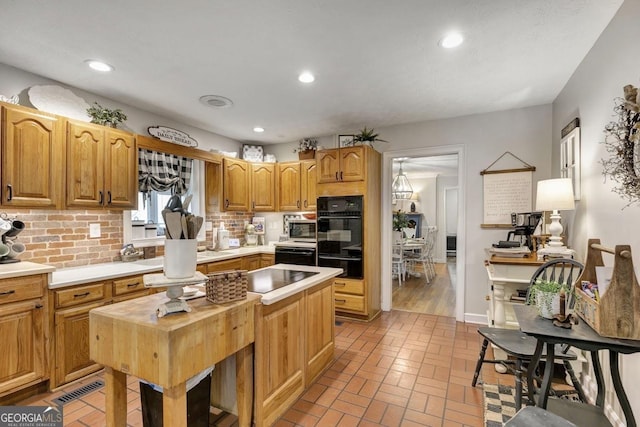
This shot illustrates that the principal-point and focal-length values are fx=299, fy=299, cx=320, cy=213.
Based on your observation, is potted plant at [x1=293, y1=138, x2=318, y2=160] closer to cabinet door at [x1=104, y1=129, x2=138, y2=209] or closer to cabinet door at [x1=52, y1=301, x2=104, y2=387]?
cabinet door at [x1=104, y1=129, x2=138, y2=209]

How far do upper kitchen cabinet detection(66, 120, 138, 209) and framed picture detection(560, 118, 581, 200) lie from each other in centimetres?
410

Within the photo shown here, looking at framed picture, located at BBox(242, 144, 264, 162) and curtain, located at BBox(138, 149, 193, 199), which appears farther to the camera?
framed picture, located at BBox(242, 144, 264, 162)

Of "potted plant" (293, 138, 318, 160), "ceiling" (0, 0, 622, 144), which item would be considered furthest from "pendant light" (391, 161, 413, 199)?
"ceiling" (0, 0, 622, 144)

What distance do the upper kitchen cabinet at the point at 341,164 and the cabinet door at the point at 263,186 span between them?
961 mm

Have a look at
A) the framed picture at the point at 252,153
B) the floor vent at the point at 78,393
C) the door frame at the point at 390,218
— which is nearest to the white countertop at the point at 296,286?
the floor vent at the point at 78,393

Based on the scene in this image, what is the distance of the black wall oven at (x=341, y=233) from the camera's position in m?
3.78

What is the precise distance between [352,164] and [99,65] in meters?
2.67

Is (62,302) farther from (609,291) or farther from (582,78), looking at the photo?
(582,78)

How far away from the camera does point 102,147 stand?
2.81 m

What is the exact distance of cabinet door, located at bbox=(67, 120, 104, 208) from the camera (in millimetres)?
2604

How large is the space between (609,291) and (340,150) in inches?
117

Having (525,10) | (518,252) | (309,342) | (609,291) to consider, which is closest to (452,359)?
(518,252)

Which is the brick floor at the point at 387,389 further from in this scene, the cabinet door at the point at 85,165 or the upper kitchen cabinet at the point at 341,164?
the upper kitchen cabinet at the point at 341,164

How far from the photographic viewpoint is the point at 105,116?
287cm
